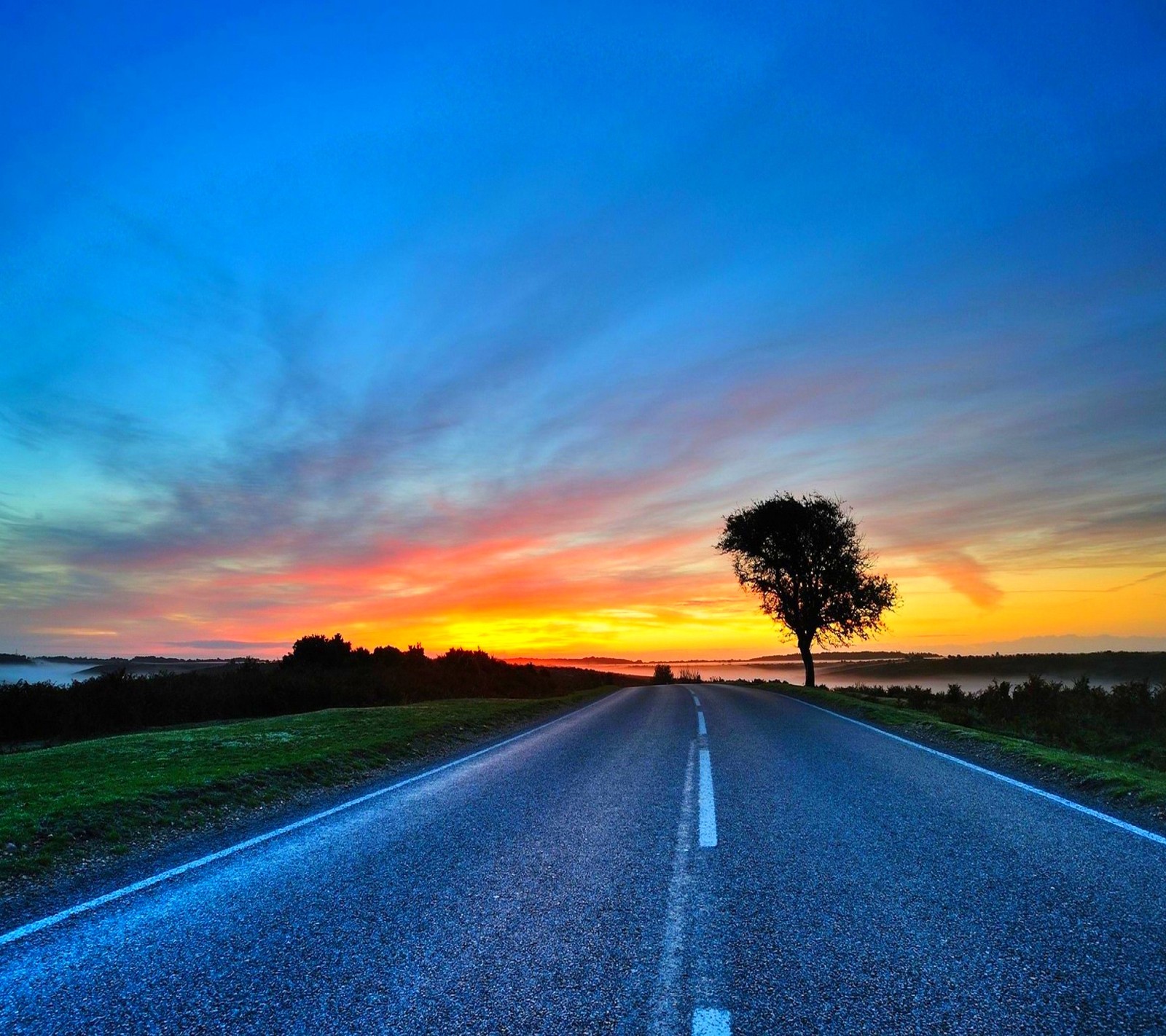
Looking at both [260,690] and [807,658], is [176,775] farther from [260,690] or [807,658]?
[807,658]

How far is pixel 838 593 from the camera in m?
40.3

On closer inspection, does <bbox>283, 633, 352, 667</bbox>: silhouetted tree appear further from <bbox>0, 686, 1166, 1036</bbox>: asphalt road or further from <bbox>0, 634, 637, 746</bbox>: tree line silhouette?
<bbox>0, 686, 1166, 1036</bbox>: asphalt road

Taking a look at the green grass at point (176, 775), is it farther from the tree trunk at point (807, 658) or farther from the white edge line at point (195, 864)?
the tree trunk at point (807, 658)

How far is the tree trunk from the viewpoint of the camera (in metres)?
39.3

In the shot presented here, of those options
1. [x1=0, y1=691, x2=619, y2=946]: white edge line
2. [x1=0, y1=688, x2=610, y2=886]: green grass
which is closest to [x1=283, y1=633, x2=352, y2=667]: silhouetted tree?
[x1=0, y1=688, x2=610, y2=886]: green grass

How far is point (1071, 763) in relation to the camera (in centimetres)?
1056

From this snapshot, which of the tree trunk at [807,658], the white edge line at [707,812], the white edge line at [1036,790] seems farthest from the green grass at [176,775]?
the tree trunk at [807,658]

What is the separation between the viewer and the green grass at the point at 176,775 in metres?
7.30

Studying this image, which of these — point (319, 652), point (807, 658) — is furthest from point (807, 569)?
point (319, 652)

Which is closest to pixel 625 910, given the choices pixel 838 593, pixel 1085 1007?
pixel 1085 1007

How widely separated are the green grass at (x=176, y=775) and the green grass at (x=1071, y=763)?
11.0 metres

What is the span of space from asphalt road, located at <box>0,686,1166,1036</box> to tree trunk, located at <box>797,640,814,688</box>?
3268cm

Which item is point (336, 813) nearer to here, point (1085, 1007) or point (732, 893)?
point (732, 893)

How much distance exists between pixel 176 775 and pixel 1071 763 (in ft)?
45.1
